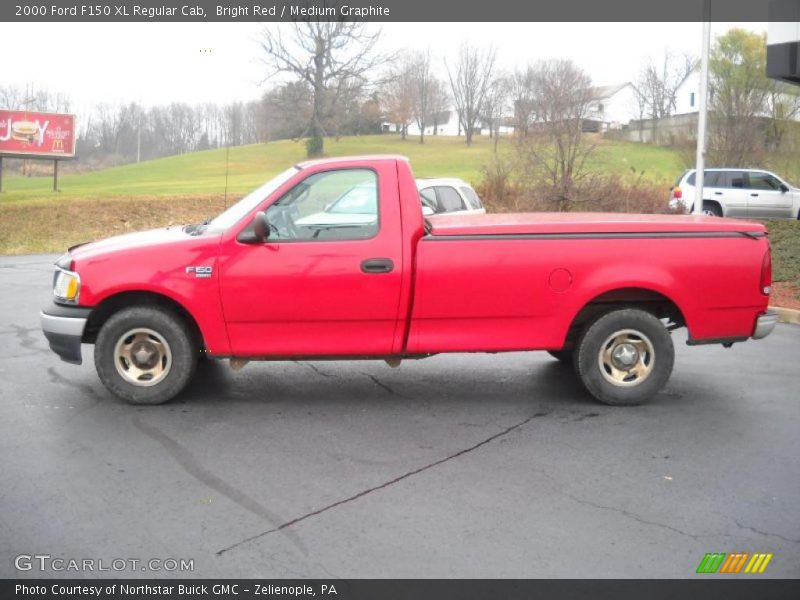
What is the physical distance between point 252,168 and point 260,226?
44.3 m

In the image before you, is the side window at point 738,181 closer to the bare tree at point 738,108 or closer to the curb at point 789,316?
the bare tree at point 738,108

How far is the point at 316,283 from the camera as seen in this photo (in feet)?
21.8

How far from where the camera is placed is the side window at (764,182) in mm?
26188

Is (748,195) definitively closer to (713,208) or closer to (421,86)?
(713,208)

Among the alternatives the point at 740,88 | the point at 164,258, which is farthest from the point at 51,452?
the point at 740,88

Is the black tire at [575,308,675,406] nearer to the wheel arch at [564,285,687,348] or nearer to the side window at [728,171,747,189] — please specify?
the wheel arch at [564,285,687,348]

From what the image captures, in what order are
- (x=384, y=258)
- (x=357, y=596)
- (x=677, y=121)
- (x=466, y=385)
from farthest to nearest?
(x=677, y=121)
(x=466, y=385)
(x=384, y=258)
(x=357, y=596)

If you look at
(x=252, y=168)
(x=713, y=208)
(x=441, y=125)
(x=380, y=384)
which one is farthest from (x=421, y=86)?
(x=380, y=384)

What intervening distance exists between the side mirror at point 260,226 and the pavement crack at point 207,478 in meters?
1.60

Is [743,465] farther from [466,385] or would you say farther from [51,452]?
[51,452]

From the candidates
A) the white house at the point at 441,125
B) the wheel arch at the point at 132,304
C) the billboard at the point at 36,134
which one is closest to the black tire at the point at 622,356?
the wheel arch at the point at 132,304

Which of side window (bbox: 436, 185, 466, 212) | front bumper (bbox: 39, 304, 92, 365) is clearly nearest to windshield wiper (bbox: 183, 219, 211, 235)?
front bumper (bbox: 39, 304, 92, 365)

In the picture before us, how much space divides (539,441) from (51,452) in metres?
3.25

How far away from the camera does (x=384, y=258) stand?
6.66 meters
